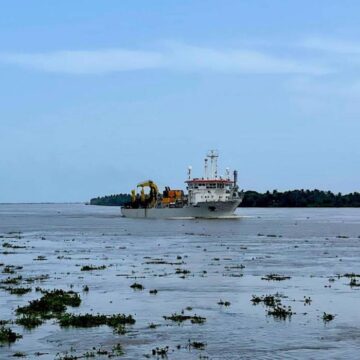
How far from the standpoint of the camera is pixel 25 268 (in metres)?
52.4

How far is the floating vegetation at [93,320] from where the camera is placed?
28183 millimetres

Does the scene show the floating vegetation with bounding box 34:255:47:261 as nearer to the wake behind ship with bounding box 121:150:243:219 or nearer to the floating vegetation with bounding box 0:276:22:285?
the floating vegetation with bounding box 0:276:22:285

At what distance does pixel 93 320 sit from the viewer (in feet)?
94.1

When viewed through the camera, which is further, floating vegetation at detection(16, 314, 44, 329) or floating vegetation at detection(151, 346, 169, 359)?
floating vegetation at detection(16, 314, 44, 329)

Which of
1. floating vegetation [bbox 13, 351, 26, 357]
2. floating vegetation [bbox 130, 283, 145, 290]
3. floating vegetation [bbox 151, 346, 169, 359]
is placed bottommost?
A: floating vegetation [bbox 13, 351, 26, 357]

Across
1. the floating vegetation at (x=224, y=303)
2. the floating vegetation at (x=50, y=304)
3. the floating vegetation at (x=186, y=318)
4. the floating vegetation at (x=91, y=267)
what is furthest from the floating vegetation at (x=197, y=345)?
the floating vegetation at (x=91, y=267)

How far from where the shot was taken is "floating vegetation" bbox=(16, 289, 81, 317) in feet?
102

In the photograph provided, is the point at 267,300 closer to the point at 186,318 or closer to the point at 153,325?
the point at 186,318

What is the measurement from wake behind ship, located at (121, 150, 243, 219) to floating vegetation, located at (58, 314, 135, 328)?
123 metres

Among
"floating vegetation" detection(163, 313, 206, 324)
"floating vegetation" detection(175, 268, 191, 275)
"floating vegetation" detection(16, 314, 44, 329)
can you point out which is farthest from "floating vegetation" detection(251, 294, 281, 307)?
"floating vegetation" detection(175, 268, 191, 275)

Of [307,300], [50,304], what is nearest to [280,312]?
[307,300]

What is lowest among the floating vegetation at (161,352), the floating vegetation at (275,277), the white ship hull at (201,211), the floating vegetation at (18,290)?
the floating vegetation at (161,352)

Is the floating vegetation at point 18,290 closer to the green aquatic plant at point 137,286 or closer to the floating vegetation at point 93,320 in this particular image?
the green aquatic plant at point 137,286

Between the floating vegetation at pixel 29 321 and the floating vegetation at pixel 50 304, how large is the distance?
104 centimetres
